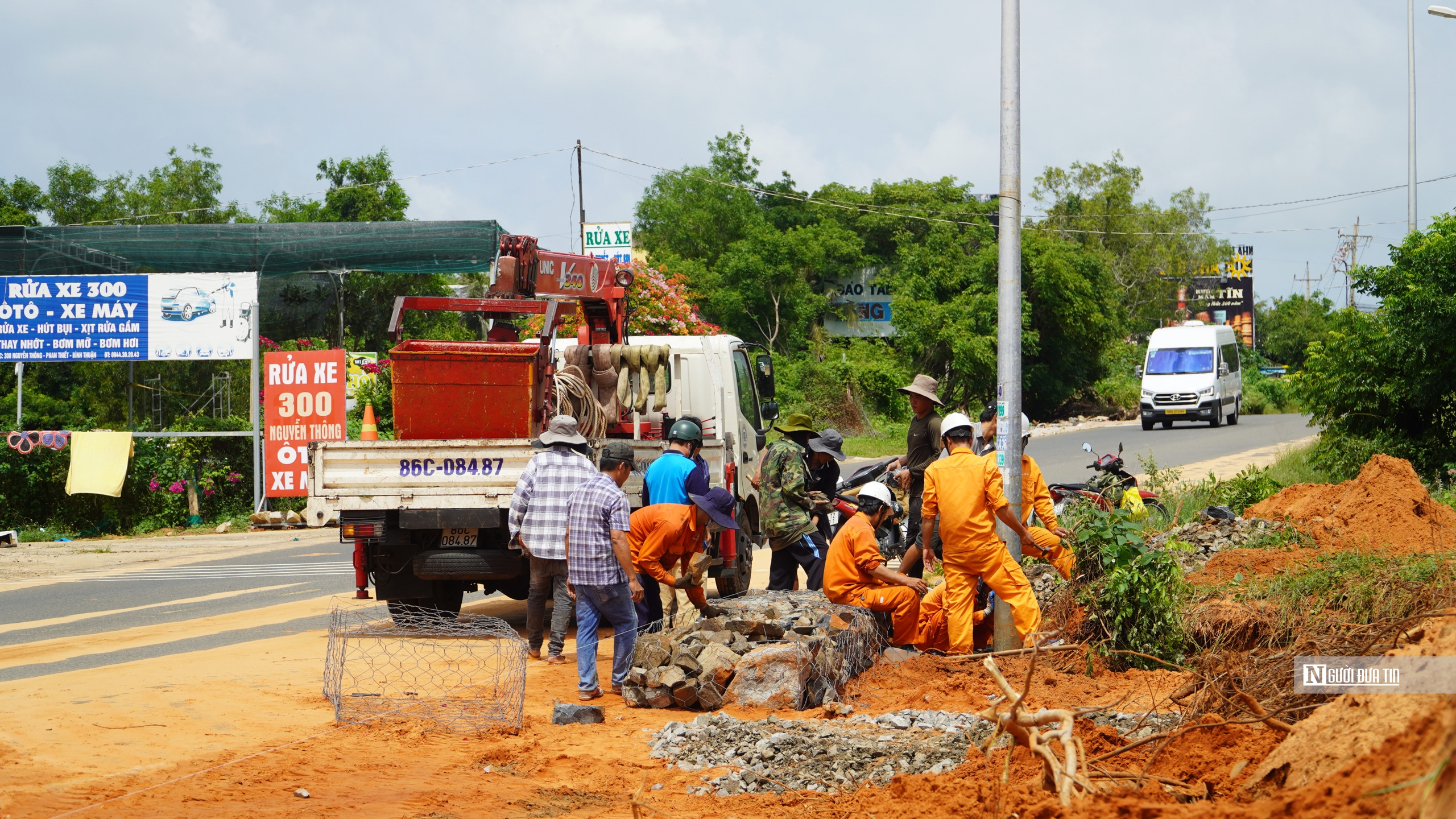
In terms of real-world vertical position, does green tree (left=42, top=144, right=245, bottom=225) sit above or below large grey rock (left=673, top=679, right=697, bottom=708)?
above

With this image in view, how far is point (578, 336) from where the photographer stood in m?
10.6

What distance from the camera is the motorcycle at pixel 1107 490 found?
36.3ft

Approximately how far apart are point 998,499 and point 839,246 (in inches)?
1287

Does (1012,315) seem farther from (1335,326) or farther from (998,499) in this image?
(1335,326)

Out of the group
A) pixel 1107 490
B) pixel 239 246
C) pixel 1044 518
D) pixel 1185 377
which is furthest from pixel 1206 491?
pixel 1185 377

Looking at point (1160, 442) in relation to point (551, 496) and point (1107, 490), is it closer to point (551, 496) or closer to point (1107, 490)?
point (1107, 490)

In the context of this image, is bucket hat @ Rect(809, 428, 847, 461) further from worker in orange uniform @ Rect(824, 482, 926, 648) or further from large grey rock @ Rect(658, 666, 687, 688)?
large grey rock @ Rect(658, 666, 687, 688)

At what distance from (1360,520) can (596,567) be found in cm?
659

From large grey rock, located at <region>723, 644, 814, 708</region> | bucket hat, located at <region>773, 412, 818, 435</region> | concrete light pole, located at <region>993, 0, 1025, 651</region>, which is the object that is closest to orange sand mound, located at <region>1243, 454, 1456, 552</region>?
concrete light pole, located at <region>993, 0, 1025, 651</region>

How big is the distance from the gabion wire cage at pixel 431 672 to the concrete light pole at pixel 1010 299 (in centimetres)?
330

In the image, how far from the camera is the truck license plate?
8.89m

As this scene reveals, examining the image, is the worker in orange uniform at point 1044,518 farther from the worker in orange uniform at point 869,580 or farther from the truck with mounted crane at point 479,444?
the truck with mounted crane at point 479,444

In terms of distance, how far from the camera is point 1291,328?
212 ft

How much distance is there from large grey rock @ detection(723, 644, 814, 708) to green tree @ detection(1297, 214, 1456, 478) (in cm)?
984
